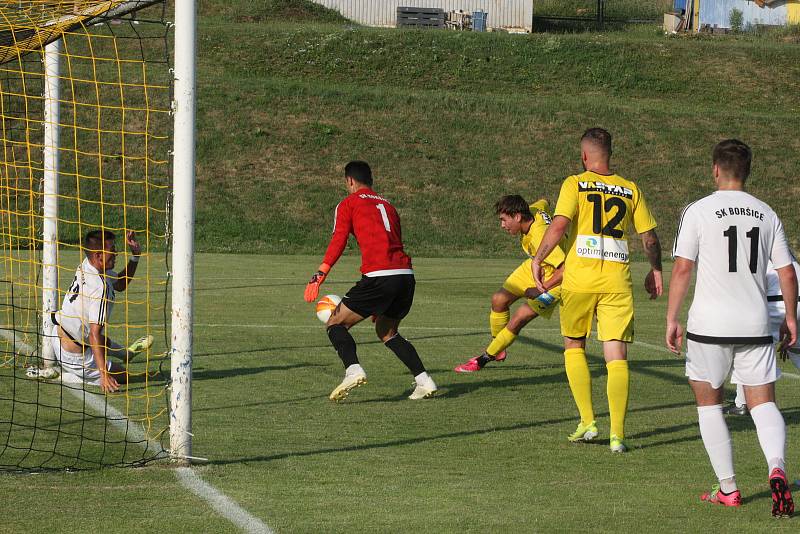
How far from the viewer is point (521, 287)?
11062 millimetres

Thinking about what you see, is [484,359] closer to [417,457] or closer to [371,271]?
[371,271]

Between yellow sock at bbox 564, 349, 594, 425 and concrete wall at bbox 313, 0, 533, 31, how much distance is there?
42.8 meters

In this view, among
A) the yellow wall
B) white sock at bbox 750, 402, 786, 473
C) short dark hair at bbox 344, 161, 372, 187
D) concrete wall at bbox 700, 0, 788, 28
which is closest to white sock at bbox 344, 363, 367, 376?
short dark hair at bbox 344, 161, 372, 187

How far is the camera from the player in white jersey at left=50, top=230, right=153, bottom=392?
30.9ft

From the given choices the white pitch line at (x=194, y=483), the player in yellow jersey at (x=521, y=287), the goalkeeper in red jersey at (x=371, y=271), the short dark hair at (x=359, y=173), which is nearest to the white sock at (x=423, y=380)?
the goalkeeper in red jersey at (x=371, y=271)

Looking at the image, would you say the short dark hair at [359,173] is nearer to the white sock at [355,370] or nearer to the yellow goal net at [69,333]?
the white sock at [355,370]

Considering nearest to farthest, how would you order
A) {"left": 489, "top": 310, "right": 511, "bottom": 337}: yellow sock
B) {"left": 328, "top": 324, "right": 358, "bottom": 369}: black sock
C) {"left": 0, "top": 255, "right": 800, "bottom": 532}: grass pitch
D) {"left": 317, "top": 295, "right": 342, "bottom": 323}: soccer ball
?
{"left": 0, "top": 255, "right": 800, "bottom": 532}: grass pitch, {"left": 328, "top": 324, "right": 358, "bottom": 369}: black sock, {"left": 317, "top": 295, "right": 342, "bottom": 323}: soccer ball, {"left": 489, "top": 310, "right": 511, "bottom": 337}: yellow sock

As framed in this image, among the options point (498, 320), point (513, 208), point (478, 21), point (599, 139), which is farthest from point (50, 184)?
point (478, 21)

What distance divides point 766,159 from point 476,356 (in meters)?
27.1

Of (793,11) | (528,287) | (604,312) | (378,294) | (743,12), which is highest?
(793,11)

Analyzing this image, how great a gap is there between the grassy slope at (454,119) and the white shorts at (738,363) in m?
23.7

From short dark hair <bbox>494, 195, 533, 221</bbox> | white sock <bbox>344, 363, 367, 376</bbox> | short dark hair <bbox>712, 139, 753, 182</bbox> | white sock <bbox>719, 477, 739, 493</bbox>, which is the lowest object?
white sock <bbox>344, 363, 367, 376</bbox>

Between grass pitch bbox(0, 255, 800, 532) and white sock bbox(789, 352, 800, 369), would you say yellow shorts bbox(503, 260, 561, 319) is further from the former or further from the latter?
white sock bbox(789, 352, 800, 369)

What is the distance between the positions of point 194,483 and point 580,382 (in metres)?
2.85
